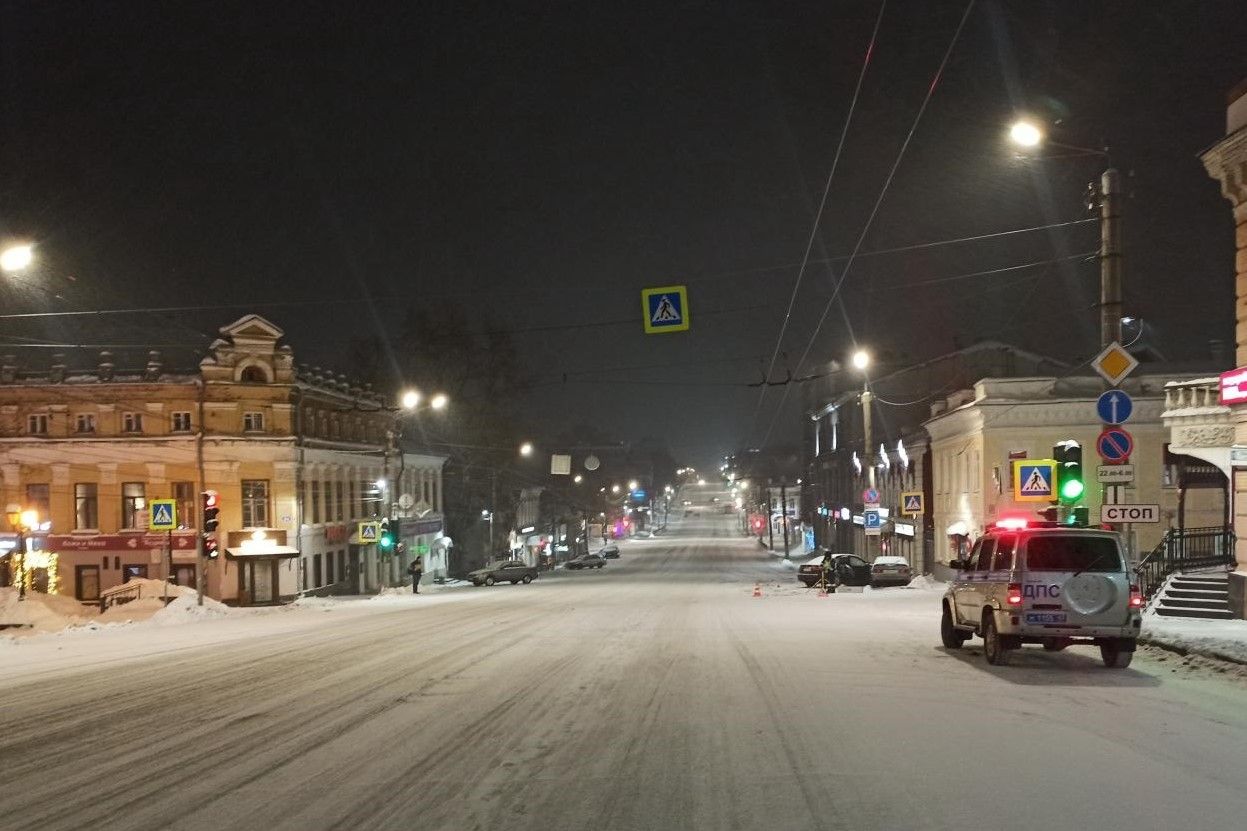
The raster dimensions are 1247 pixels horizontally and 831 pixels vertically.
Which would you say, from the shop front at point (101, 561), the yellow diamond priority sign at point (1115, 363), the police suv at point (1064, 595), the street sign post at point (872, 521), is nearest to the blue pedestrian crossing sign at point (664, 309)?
the yellow diamond priority sign at point (1115, 363)

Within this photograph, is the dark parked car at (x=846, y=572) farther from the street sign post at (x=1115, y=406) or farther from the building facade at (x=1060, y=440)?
the street sign post at (x=1115, y=406)

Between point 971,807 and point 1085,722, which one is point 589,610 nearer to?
point 1085,722

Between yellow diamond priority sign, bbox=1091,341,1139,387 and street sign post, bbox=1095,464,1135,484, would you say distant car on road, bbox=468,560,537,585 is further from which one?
yellow diamond priority sign, bbox=1091,341,1139,387

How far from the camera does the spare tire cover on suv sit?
14586 mm

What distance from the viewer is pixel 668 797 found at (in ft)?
26.0

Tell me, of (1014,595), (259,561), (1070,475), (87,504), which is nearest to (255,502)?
(259,561)

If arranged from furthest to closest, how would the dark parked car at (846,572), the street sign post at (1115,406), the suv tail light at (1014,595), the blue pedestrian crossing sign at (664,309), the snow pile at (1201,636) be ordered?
1. the dark parked car at (846,572)
2. the blue pedestrian crossing sign at (664,309)
3. the street sign post at (1115,406)
4. the snow pile at (1201,636)
5. the suv tail light at (1014,595)

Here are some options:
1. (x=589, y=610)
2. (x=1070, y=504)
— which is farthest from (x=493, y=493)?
(x=1070, y=504)

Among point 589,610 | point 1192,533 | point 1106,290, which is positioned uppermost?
point 1106,290

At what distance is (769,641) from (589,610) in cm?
1086

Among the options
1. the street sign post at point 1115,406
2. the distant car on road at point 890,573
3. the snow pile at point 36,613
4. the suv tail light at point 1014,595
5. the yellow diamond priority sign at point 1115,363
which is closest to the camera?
the suv tail light at point 1014,595

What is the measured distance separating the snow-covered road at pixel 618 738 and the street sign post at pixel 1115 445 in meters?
3.33

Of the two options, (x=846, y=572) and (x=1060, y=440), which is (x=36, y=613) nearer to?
(x=846, y=572)

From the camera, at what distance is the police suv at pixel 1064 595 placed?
47.8 ft
